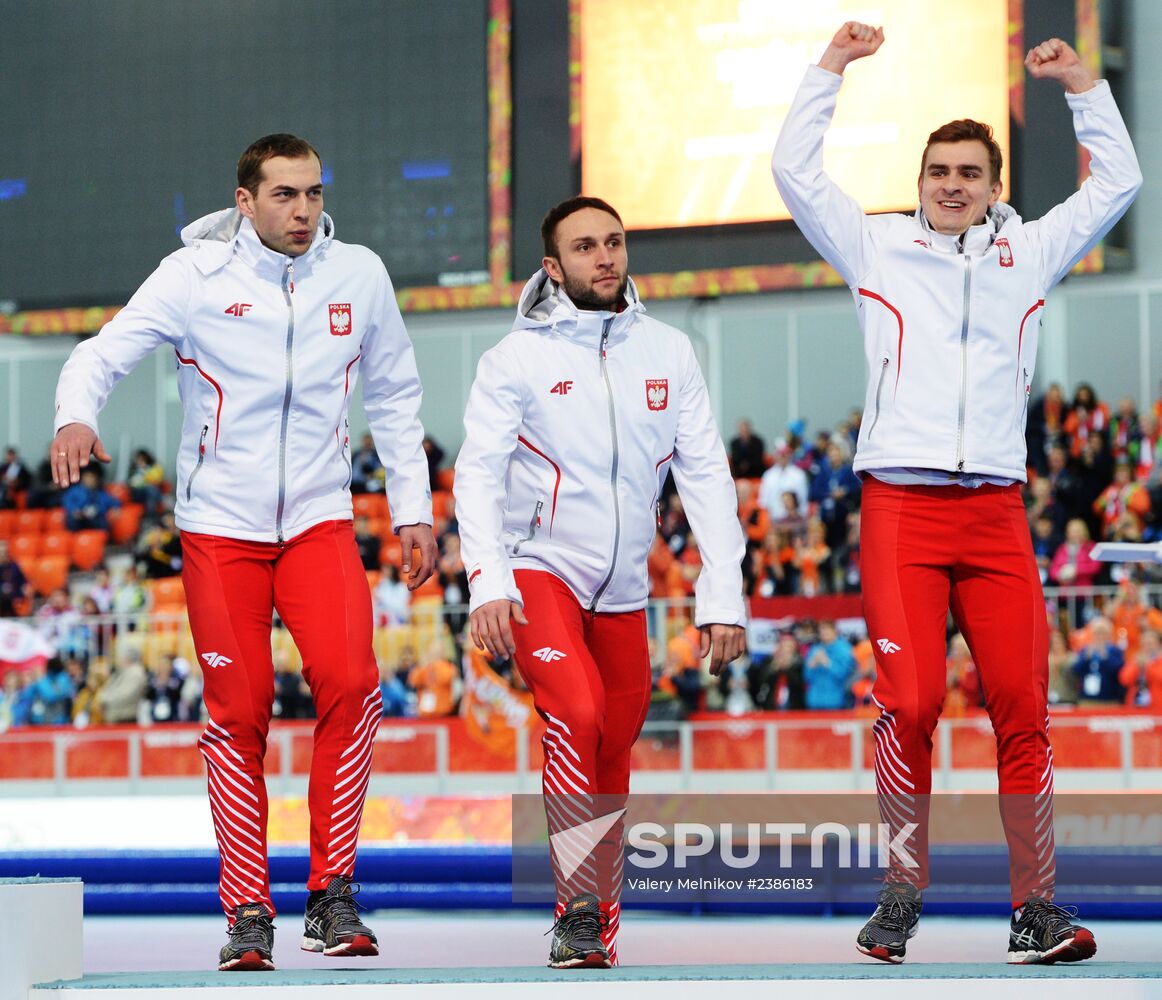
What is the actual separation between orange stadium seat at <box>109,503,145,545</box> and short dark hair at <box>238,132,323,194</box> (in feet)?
41.7

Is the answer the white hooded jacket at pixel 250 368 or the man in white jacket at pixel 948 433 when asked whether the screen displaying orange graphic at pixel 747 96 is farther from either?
the white hooded jacket at pixel 250 368

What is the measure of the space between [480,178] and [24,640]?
5141 mm

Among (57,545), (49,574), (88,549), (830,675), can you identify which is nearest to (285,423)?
(830,675)

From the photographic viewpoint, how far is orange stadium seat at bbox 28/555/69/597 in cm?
1605

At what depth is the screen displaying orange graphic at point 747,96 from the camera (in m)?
14.7

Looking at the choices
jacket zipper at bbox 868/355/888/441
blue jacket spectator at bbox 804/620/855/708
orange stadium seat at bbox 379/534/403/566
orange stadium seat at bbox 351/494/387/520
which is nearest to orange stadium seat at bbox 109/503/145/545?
orange stadium seat at bbox 351/494/387/520

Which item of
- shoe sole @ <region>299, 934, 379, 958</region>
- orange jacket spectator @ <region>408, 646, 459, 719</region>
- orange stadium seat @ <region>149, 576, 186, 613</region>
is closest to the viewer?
shoe sole @ <region>299, 934, 379, 958</region>

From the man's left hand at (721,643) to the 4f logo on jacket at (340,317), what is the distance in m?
1.14

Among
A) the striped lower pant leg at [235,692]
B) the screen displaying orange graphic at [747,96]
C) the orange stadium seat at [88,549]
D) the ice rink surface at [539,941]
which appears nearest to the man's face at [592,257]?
the striped lower pant leg at [235,692]

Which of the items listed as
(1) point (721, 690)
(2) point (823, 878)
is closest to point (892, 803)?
(2) point (823, 878)

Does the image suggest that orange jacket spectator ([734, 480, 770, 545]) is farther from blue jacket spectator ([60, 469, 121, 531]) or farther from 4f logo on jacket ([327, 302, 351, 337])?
4f logo on jacket ([327, 302, 351, 337])

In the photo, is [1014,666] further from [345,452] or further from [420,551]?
[345,452]

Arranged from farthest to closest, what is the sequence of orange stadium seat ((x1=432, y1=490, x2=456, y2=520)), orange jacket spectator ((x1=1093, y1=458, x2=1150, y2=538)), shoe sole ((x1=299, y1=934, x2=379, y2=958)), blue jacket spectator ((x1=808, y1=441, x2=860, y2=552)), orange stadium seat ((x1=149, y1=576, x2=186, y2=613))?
1. orange stadium seat ((x1=432, y1=490, x2=456, y2=520))
2. orange stadium seat ((x1=149, y1=576, x2=186, y2=613))
3. blue jacket spectator ((x1=808, y1=441, x2=860, y2=552))
4. orange jacket spectator ((x1=1093, y1=458, x2=1150, y2=538))
5. shoe sole ((x1=299, y1=934, x2=379, y2=958))

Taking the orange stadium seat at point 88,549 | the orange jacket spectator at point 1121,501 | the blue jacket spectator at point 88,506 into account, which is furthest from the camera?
the blue jacket spectator at point 88,506
